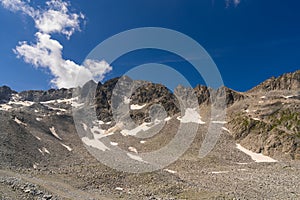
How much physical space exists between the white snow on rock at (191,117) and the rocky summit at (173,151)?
57cm

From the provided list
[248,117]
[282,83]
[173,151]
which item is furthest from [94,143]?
[282,83]

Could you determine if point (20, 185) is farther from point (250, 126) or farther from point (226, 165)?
point (250, 126)

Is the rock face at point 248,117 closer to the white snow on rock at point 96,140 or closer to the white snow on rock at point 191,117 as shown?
the white snow on rock at point 191,117

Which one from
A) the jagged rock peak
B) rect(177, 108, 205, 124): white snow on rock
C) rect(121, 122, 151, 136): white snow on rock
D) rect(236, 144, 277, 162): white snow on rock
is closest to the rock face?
the jagged rock peak

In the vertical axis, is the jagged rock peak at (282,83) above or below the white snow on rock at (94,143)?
above

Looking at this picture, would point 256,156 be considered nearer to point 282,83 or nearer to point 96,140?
point 96,140

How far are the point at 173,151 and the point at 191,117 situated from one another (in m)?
44.8

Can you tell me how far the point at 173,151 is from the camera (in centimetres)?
10775

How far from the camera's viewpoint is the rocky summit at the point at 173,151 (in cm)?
4288

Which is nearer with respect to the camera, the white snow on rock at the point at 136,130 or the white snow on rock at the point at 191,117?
the white snow on rock at the point at 191,117

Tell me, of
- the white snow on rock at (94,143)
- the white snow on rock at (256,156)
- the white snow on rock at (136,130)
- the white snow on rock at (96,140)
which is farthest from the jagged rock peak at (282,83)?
the white snow on rock at (94,143)

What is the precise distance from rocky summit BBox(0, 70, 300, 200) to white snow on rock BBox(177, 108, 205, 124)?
1.88ft

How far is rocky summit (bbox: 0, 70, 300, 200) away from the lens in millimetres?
42875

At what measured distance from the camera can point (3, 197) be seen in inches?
912
